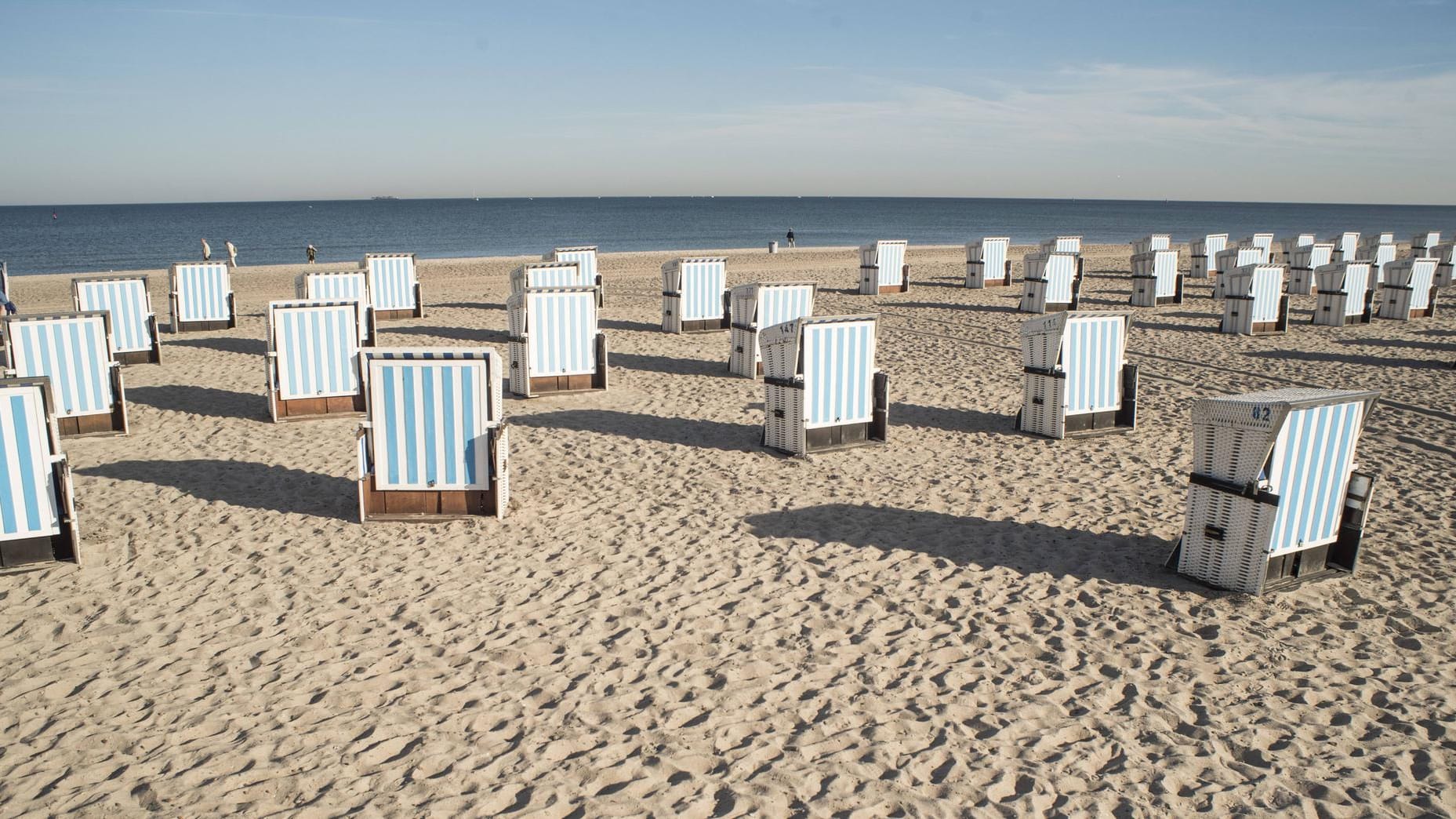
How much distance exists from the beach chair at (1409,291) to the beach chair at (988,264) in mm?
7892

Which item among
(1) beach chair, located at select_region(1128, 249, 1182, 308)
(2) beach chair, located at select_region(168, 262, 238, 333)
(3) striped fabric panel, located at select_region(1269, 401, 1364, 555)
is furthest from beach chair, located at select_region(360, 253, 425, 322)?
(3) striped fabric panel, located at select_region(1269, 401, 1364, 555)

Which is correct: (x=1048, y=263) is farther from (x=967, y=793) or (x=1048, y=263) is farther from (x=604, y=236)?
(x=604, y=236)

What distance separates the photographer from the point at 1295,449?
5.64 m

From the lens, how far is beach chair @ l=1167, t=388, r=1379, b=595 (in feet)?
18.2

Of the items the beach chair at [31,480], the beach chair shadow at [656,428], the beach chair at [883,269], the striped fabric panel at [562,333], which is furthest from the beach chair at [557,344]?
the beach chair at [883,269]

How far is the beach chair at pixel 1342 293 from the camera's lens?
17.3 meters

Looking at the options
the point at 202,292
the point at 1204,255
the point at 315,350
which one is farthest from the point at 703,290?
the point at 1204,255

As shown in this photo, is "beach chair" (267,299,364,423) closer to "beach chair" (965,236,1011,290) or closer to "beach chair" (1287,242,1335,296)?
"beach chair" (965,236,1011,290)

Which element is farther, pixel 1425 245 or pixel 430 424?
pixel 1425 245

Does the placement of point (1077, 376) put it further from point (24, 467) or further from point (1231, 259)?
point (1231, 259)

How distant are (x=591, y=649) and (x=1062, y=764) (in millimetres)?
2369

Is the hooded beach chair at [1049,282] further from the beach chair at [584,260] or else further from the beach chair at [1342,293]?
the beach chair at [584,260]

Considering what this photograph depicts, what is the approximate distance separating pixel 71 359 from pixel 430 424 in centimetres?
495

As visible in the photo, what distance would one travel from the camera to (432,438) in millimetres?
6996
